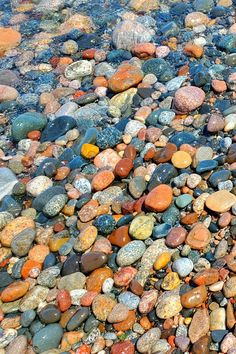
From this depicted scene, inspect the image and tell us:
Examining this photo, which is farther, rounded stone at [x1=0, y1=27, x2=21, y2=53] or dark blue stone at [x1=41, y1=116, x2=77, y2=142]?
rounded stone at [x1=0, y1=27, x2=21, y2=53]

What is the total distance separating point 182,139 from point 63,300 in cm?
201

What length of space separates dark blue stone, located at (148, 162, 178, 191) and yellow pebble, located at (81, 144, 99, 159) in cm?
80

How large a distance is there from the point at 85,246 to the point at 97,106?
86.8 inches

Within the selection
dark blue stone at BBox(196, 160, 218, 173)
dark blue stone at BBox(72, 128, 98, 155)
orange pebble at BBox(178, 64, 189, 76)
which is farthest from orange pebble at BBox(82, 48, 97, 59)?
dark blue stone at BBox(196, 160, 218, 173)

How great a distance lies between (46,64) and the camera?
725 centimetres

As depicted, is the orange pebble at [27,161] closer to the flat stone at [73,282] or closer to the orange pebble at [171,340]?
the flat stone at [73,282]

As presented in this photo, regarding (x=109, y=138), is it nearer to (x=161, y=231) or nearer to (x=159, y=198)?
(x=159, y=198)

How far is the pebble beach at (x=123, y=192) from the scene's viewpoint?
372 cm

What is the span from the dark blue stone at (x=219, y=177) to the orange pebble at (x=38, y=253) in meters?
1.53

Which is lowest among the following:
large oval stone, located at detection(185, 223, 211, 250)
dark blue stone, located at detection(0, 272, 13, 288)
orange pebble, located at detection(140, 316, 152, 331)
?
dark blue stone, located at detection(0, 272, 13, 288)

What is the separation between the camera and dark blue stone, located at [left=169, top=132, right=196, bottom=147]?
5.02 m

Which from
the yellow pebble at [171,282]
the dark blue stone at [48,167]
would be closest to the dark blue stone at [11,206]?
the dark blue stone at [48,167]

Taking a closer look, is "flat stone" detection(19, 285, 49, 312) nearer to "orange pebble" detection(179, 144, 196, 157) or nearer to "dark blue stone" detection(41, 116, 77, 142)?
"orange pebble" detection(179, 144, 196, 157)

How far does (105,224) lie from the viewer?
14.3 feet
